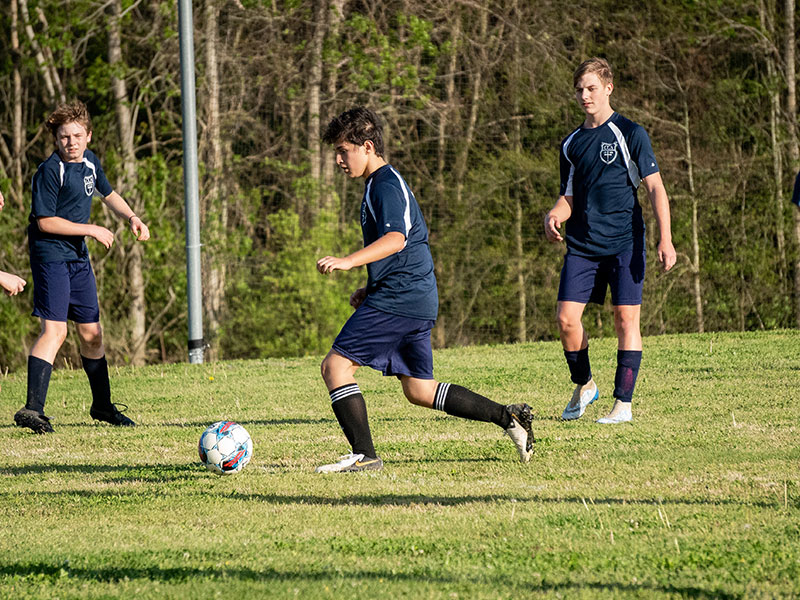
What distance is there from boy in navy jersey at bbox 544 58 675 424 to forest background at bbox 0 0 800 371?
7.62 m

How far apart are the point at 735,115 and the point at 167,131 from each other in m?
7.90

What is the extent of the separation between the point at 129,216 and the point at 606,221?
323cm

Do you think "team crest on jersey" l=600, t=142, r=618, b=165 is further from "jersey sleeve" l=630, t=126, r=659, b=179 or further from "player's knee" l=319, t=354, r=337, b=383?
"player's knee" l=319, t=354, r=337, b=383

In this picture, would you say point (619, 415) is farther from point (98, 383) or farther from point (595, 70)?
point (98, 383)

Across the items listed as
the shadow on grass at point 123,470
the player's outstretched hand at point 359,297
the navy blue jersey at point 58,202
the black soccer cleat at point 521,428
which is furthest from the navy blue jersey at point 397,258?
the navy blue jersey at point 58,202

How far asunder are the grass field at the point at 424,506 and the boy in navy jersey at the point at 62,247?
1.00 feet

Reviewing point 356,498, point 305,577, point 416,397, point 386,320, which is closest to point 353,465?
point 416,397

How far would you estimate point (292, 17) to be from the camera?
14.8 m

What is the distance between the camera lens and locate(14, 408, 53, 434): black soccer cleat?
275 inches

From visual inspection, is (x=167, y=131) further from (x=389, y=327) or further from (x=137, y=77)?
(x=389, y=327)

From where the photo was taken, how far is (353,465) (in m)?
5.20

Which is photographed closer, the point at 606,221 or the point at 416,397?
the point at 416,397

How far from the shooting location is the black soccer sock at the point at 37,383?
7.13 m

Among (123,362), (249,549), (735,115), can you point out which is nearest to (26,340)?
(123,362)
